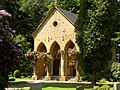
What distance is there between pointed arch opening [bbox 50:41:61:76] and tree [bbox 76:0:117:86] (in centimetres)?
1323

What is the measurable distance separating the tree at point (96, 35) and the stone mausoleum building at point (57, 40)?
10.9 m

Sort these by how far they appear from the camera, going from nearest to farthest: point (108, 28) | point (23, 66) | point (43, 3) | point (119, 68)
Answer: point (119, 68) → point (108, 28) → point (23, 66) → point (43, 3)

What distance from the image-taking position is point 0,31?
16.8 metres

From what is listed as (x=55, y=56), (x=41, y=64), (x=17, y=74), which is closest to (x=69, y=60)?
(x=55, y=56)

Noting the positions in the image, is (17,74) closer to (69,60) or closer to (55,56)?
(55,56)

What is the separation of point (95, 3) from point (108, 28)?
2.86m

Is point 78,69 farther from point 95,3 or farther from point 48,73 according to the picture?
point 95,3

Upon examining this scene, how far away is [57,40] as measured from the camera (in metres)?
43.0

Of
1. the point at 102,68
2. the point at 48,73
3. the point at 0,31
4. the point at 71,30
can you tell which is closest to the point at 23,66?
the point at 48,73

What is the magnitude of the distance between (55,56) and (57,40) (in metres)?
2.72

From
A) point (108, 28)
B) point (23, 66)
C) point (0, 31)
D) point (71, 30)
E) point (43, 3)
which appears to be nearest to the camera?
point (0, 31)

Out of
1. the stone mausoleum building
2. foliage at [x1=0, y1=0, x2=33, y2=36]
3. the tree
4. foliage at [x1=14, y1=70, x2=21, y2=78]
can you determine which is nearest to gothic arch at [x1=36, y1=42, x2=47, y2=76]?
the stone mausoleum building

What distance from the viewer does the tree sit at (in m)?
29.2

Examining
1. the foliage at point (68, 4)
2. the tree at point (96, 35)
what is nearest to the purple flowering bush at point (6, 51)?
the tree at point (96, 35)
